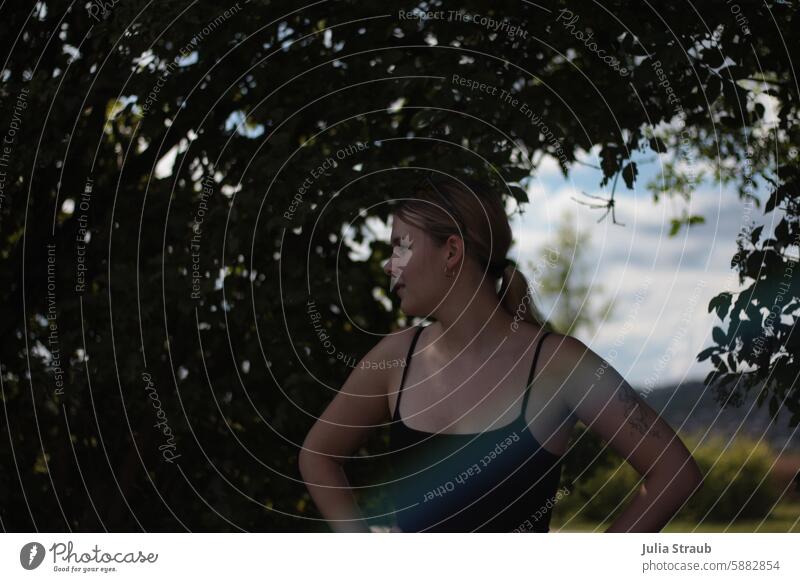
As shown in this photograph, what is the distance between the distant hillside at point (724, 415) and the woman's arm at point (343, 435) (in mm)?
920

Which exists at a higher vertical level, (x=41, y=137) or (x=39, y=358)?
(x=41, y=137)

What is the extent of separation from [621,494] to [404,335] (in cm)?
381

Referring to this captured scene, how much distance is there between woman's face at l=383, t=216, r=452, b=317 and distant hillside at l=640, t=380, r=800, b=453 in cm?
88

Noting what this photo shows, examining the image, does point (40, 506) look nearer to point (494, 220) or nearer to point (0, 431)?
point (0, 431)

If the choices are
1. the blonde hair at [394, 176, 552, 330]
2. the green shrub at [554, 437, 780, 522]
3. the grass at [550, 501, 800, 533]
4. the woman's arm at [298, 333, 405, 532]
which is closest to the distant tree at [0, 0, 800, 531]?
the grass at [550, 501, 800, 533]

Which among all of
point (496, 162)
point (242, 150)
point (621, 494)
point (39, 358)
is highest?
point (242, 150)

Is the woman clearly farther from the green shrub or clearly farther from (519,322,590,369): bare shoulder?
the green shrub

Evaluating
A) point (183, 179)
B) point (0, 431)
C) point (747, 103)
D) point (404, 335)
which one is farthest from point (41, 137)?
point (747, 103)

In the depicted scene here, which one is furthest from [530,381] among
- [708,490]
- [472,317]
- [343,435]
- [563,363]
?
[708,490]

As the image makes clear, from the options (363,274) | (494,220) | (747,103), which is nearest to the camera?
(494,220)

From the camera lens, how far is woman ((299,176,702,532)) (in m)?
2.24

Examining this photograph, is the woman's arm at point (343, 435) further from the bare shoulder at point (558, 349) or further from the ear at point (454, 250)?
the bare shoulder at point (558, 349)

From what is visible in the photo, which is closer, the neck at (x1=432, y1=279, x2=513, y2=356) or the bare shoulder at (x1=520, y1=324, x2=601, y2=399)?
the bare shoulder at (x1=520, y1=324, x2=601, y2=399)

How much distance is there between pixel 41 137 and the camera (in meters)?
3.15
